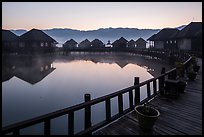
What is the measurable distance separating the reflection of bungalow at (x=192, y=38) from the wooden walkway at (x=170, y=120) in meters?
34.3

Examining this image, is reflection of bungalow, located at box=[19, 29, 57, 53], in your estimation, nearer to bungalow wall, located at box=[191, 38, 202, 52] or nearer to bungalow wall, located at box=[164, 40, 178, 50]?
bungalow wall, located at box=[164, 40, 178, 50]

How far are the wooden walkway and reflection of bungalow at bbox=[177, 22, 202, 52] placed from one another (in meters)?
34.3

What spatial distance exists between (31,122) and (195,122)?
18.3 feet

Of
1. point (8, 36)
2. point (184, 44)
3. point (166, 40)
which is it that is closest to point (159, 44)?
point (166, 40)

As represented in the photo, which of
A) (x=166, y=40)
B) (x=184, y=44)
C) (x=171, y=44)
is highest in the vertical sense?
(x=166, y=40)

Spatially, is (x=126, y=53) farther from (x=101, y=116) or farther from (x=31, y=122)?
(x=31, y=122)

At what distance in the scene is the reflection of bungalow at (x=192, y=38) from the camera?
3912 cm

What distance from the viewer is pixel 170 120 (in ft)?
21.7

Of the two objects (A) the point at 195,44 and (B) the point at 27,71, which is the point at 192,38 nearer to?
(A) the point at 195,44

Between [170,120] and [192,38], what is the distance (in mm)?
39294

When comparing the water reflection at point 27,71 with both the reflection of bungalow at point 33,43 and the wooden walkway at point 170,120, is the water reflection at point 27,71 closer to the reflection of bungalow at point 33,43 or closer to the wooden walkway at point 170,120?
the wooden walkway at point 170,120

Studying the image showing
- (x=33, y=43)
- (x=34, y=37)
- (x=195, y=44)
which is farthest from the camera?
(x=33, y=43)

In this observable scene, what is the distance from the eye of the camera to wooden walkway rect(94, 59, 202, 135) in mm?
5695

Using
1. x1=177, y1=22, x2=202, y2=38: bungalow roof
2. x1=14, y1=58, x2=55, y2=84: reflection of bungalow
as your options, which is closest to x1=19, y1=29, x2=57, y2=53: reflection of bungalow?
x1=14, y1=58, x2=55, y2=84: reflection of bungalow
